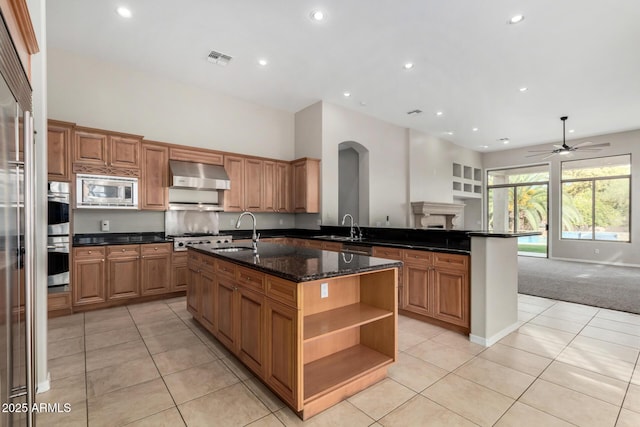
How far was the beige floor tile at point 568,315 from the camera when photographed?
12.3ft

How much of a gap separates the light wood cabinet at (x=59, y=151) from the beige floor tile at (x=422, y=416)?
4.56 metres

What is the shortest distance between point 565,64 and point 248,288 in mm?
5487

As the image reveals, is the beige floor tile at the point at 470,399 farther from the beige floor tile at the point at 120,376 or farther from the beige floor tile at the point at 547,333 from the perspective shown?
the beige floor tile at the point at 120,376

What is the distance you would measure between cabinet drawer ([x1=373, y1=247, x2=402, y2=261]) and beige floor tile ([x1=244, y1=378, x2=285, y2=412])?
88.4 inches

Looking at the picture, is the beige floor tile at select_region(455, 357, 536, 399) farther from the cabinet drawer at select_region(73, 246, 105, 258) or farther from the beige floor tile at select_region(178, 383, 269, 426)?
the cabinet drawer at select_region(73, 246, 105, 258)

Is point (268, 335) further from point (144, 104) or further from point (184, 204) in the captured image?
point (144, 104)

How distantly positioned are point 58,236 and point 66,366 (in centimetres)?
180

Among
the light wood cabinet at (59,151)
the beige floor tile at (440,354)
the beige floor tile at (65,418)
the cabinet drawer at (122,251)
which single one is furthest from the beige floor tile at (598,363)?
the light wood cabinet at (59,151)

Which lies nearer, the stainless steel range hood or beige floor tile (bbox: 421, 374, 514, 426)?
beige floor tile (bbox: 421, 374, 514, 426)

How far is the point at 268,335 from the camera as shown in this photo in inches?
82.5

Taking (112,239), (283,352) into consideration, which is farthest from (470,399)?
(112,239)

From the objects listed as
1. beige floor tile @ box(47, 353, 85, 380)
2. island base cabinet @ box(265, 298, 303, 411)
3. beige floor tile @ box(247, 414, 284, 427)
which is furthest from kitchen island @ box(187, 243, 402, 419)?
beige floor tile @ box(47, 353, 85, 380)

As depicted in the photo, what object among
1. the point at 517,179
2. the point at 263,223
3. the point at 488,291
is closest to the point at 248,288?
the point at 488,291

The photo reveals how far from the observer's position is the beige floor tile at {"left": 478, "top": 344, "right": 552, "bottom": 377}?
8.46 feet
